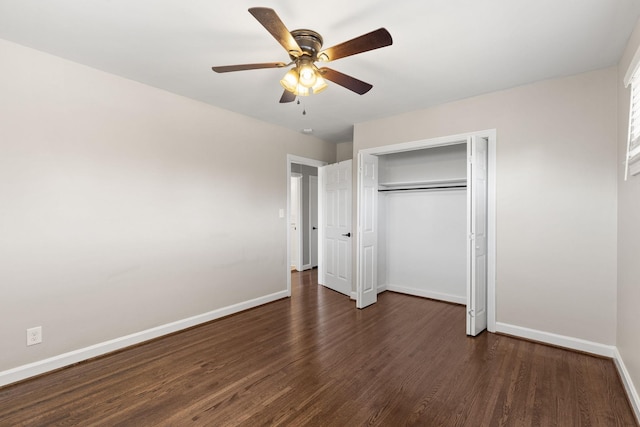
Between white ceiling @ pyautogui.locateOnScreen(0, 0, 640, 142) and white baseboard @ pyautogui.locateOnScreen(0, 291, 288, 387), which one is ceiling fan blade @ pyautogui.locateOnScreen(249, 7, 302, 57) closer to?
white ceiling @ pyautogui.locateOnScreen(0, 0, 640, 142)

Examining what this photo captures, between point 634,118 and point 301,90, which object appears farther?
point 301,90

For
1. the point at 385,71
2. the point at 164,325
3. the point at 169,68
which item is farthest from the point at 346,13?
the point at 164,325

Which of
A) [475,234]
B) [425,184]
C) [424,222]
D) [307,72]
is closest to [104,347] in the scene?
A: [307,72]

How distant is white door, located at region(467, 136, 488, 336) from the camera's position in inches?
123

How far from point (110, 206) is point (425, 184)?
3884mm

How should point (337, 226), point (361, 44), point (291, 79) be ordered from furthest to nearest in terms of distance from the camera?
point (337, 226) < point (291, 79) < point (361, 44)

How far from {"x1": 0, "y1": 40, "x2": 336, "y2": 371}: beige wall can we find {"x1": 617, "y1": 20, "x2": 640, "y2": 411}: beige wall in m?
3.67

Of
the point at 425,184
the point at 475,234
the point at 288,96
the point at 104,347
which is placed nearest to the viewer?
the point at 288,96

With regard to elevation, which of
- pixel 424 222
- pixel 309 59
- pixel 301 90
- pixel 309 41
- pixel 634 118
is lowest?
pixel 424 222

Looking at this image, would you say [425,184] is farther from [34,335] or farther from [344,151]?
[34,335]

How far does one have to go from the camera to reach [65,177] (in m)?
2.52

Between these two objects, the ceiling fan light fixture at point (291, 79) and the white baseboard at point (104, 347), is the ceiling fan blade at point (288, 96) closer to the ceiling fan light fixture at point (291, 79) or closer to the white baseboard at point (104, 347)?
the ceiling fan light fixture at point (291, 79)

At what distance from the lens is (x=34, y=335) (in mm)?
2375

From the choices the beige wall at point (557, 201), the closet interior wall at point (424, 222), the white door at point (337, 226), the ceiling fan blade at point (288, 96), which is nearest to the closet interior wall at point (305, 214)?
the white door at point (337, 226)
